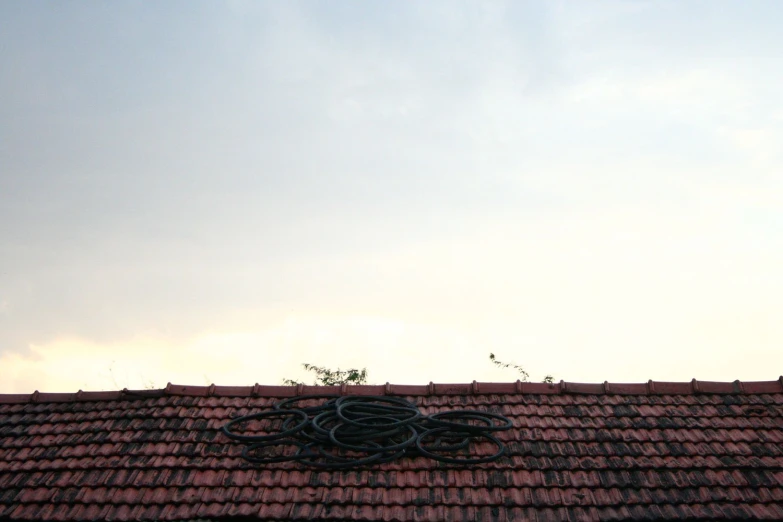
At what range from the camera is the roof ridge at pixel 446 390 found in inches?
320

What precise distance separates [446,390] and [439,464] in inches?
66.3

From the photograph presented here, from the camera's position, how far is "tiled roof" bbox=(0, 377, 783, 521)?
20.3ft

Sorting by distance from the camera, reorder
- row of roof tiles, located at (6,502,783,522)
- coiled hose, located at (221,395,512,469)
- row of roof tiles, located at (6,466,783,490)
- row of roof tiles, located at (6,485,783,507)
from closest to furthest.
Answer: row of roof tiles, located at (6,502,783,522)
row of roof tiles, located at (6,485,783,507)
row of roof tiles, located at (6,466,783,490)
coiled hose, located at (221,395,512,469)

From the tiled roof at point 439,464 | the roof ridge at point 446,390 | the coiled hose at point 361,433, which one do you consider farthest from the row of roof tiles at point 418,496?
the roof ridge at point 446,390

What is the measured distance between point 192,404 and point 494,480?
13.4 feet

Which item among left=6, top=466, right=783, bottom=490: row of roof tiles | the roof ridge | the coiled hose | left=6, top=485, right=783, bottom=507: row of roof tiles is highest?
the roof ridge

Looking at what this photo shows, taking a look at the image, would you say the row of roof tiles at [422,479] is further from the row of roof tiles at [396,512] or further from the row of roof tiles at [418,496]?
the row of roof tiles at [396,512]

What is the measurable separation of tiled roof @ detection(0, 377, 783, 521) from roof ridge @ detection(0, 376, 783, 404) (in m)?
0.02

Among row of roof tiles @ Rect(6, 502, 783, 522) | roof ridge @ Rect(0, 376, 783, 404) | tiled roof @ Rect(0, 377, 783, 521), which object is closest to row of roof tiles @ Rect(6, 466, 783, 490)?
tiled roof @ Rect(0, 377, 783, 521)

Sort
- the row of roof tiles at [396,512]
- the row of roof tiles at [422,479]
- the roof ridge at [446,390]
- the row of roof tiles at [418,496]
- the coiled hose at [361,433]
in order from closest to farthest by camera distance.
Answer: the row of roof tiles at [396,512]
the row of roof tiles at [418,496]
the row of roof tiles at [422,479]
the coiled hose at [361,433]
the roof ridge at [446,390]

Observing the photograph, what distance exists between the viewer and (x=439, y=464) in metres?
6.78

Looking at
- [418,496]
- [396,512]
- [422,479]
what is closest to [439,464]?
[422,479]

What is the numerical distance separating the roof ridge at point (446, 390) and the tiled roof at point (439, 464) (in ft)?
0.06

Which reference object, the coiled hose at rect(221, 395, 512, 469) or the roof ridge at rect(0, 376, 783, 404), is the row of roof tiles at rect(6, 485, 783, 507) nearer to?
the coiled hose at rect(221, 395, 512, 469)
